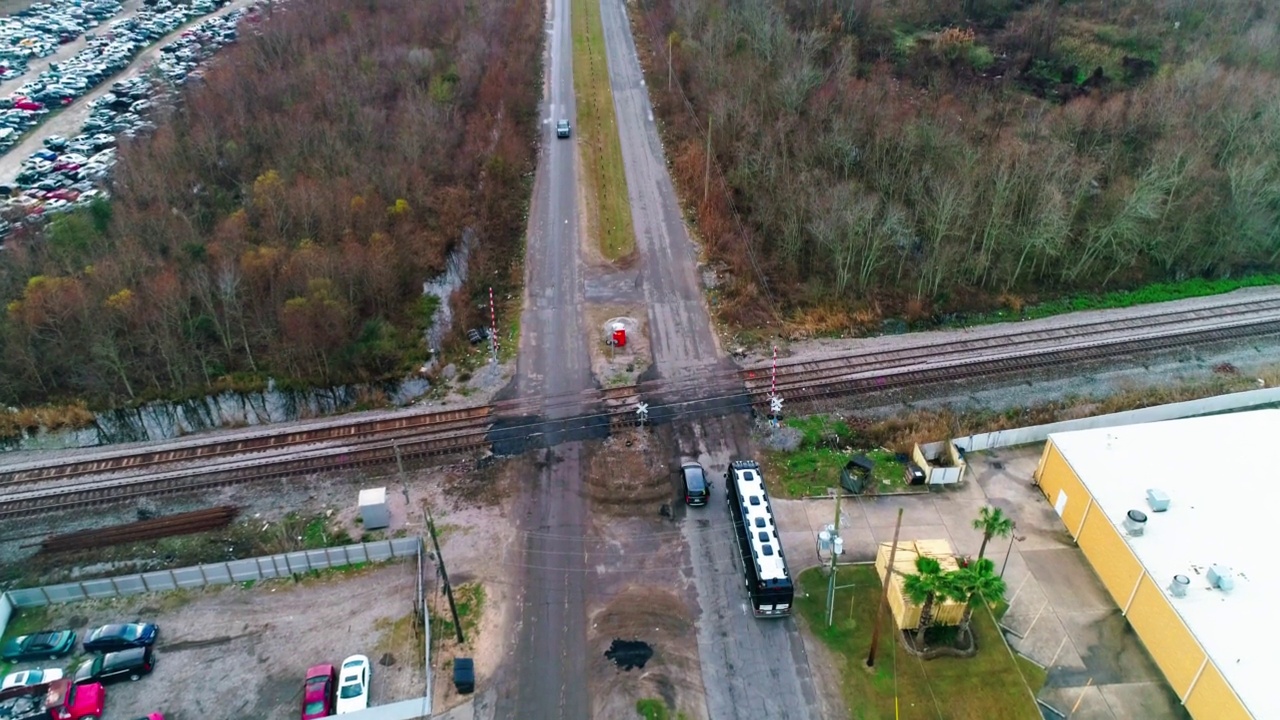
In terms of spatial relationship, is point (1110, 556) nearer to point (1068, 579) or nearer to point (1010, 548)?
point (1068, 579)

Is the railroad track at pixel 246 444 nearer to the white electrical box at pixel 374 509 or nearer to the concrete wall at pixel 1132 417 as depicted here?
the white electrical box at pixel 374 509

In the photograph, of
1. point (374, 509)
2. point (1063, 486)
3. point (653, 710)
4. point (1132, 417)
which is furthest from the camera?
point (1132, 417)

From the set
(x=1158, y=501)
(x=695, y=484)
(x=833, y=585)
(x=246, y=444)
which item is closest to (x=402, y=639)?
(x=695, y=484)

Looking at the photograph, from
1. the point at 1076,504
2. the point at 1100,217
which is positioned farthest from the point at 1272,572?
the point at 1100,217

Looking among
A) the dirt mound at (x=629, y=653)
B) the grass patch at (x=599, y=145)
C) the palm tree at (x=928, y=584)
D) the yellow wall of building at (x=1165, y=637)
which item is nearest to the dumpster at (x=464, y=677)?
the dirt mound at (x=629, y=653)

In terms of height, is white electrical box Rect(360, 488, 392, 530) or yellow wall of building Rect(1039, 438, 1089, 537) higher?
yellow wall of building Rect(1039, 438, 1089, 537)

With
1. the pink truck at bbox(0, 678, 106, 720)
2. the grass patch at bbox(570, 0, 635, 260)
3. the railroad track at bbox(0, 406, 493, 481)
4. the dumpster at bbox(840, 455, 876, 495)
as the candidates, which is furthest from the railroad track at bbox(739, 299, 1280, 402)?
the pink truck at bbox(0, 678, 106, 720)

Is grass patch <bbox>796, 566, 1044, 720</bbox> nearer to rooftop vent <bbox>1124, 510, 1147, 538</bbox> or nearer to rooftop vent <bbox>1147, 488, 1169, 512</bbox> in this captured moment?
rooftop vent <bbox>1124, 510, 1147, 538</bbox>
